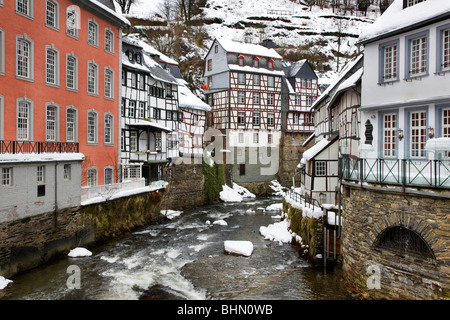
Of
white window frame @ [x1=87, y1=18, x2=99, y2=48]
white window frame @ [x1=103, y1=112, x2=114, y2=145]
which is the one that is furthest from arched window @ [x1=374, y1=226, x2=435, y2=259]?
white window frame @ [x1=87, y1=18, x2=99, y2=48]

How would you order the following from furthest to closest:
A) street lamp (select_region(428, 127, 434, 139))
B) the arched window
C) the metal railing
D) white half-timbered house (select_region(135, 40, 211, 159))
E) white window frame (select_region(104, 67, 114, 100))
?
white half-timbered house (select_region(135, 40, 211, 159)) < white window frame (select_region(104, 67, 114, 100)) < street lamp (select_region(428, 127, 434, 139)) < the arched window < the metal railing

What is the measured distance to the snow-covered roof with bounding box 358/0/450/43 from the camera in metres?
10.9

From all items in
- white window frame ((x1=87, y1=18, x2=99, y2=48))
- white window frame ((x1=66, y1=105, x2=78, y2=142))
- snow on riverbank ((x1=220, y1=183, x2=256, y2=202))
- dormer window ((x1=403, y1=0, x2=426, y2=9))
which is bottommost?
snow on riverbank ((x1=220, y1=183, x2=256, y2=202))

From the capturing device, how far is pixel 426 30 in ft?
37.0

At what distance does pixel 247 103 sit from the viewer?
4012 centimetres

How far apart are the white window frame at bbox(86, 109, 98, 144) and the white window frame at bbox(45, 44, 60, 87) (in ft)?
9.88

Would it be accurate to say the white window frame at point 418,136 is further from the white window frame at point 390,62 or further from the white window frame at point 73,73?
the white window frame at point 73,73

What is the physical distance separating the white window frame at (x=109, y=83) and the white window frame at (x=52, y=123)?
14.2ft

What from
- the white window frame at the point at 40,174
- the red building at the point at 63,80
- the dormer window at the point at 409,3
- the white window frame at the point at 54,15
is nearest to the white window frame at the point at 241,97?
the red building at the point at 63,80

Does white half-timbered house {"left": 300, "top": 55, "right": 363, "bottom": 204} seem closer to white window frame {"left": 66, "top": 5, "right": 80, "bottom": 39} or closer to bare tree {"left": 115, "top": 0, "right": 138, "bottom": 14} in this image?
white window frame {"left": 66, "top": 5, "right": 80, "bottom": 39}

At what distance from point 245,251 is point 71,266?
754 centimetres

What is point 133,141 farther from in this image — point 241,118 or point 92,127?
point 241,118
